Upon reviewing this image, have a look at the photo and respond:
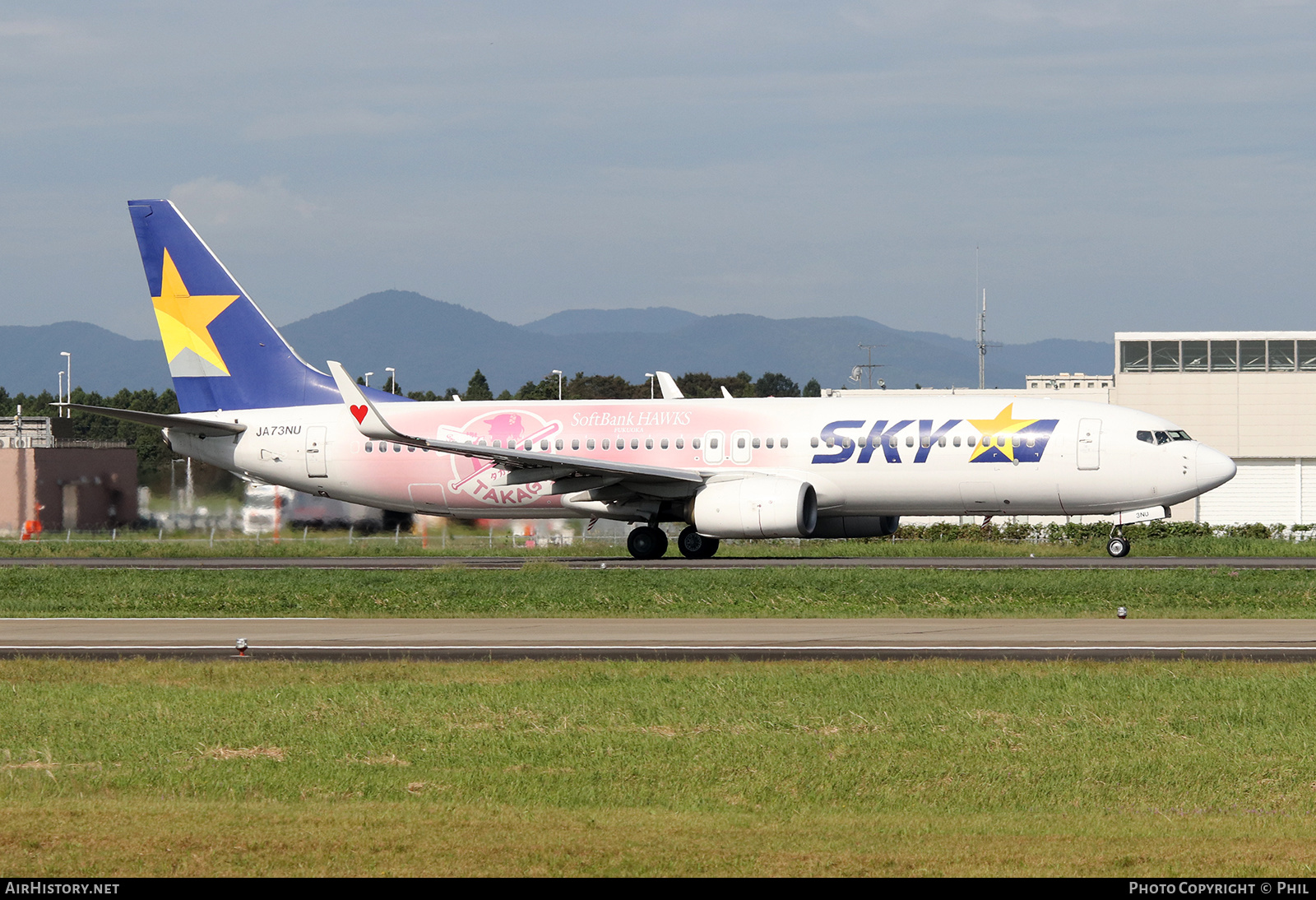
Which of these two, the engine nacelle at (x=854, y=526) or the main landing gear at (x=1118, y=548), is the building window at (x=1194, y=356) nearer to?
the main landing gear at (x=1118, y=548)

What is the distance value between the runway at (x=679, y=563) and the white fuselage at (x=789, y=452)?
4.76ft

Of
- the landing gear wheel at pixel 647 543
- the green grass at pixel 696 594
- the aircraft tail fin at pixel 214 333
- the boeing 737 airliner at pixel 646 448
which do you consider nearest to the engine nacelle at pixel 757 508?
the boeing 737 airliner at pixel 646 448

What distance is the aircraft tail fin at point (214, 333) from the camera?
4534cm

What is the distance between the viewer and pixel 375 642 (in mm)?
22391

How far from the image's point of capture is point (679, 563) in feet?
130

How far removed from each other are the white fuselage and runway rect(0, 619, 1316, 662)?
558 inches

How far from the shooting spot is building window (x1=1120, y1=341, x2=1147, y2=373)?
68750mm

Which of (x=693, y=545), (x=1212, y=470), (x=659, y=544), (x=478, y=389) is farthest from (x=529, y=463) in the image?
(x=478, y=389)

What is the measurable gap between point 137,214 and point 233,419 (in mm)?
7120

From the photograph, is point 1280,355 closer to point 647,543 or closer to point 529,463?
point 647,543

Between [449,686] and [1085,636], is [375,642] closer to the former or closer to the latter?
[449,686]

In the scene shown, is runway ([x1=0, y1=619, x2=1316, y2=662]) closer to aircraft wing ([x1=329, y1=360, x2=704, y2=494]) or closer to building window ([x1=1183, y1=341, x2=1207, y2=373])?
aircraft wing ([x1=329, y1=360, x2=704, y2=494])

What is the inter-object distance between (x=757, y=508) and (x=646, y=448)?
470 cm

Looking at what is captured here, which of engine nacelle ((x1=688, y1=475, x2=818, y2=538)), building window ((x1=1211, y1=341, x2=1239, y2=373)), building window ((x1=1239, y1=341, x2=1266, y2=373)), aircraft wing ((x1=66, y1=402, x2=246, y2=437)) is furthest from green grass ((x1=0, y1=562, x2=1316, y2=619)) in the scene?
building window ((x1=1239, y1=341, x2=1266, y2=373))
